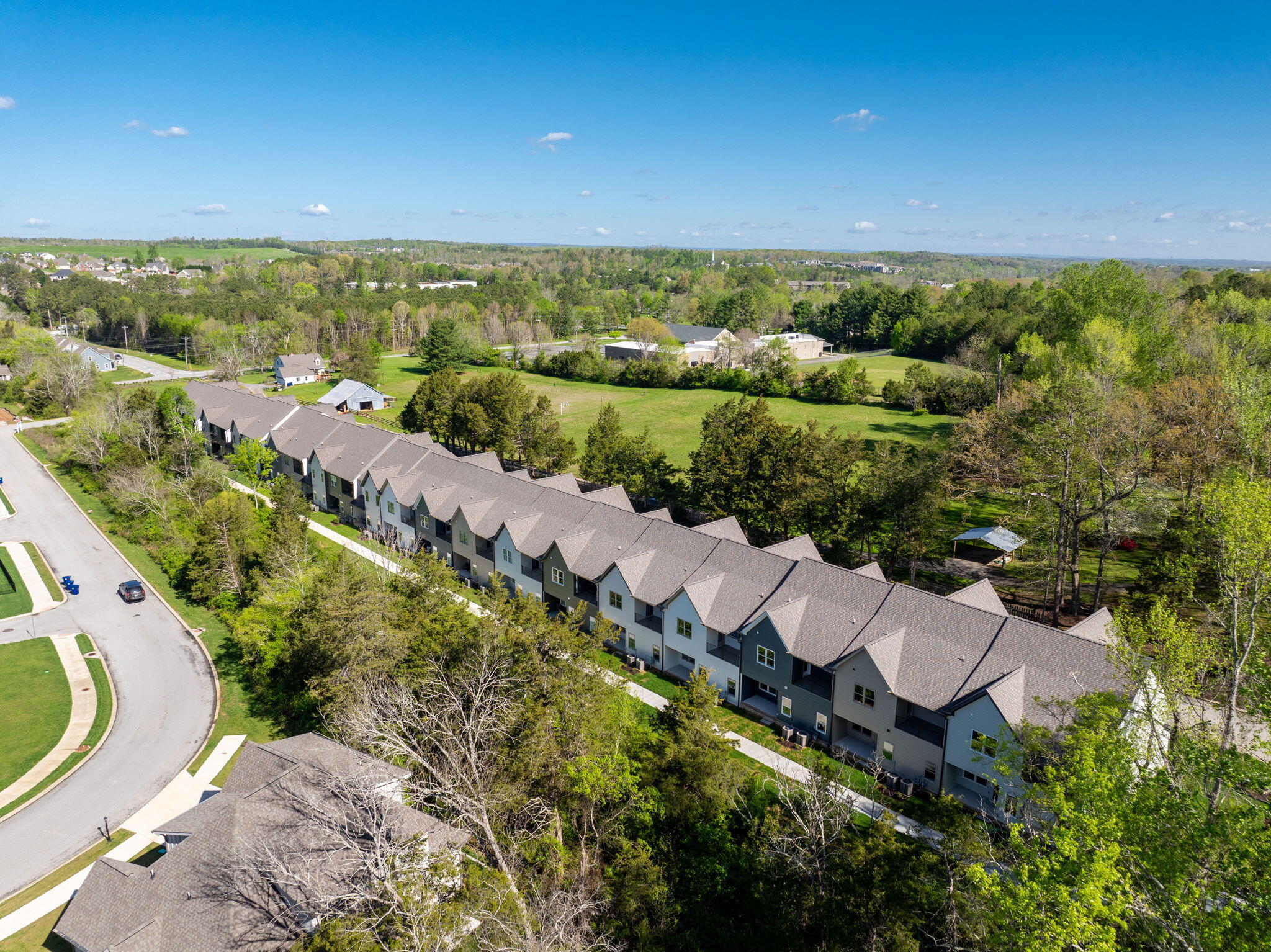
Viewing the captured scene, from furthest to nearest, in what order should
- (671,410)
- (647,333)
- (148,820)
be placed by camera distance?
(647,333), (671,410), (148,820)

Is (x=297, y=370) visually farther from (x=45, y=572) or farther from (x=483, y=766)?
(x=483, y=766)

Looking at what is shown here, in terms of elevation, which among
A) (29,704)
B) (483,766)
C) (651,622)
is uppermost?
(483,766)

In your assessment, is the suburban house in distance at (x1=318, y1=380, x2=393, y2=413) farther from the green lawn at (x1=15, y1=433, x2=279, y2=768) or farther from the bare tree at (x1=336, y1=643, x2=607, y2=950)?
the bare tree at (x1=336, y1=643, x2=607, y2=950)

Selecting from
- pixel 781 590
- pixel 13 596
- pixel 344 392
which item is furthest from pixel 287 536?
pixel 344 392

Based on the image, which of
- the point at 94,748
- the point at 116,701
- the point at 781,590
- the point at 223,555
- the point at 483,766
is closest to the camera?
the point at 483,766

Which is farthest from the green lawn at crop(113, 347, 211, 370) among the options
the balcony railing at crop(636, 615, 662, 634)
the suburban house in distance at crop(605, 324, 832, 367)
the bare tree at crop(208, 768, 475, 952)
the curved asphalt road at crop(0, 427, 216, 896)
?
the bare tree at crop(208, 768, 475, 952)

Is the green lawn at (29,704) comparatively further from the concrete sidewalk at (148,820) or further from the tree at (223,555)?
the tree at (223,555)
